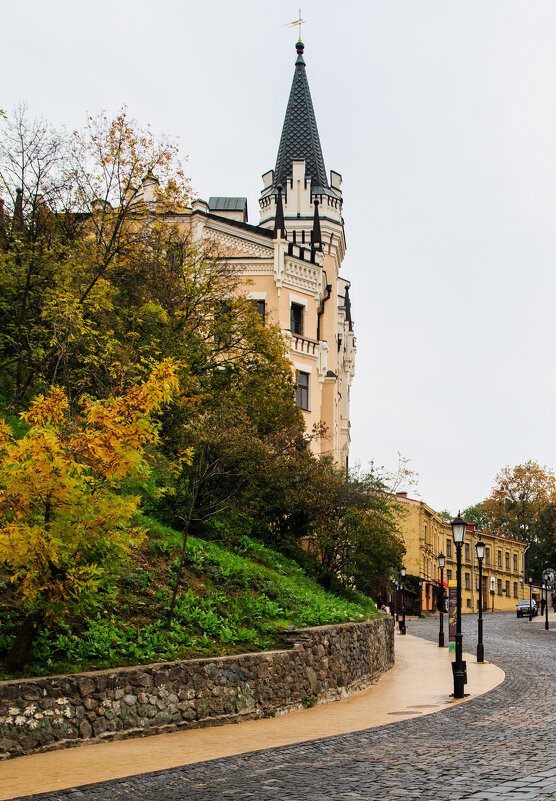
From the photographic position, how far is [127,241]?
85.4 feet

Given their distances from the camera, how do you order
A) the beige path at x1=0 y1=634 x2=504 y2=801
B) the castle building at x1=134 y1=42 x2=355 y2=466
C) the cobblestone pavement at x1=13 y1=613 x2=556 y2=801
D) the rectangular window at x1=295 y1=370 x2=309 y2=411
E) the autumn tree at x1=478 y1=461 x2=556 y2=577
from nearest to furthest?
1. the cobblestone pavement at x1=13 y1=613 x2=556 y2=801
2. the beige path at x1=0 y1=634 x2=504 y2=801
3. the rectangular window at x1=295 y1=370 x2=309 y2=411
4. the castle building at x1=134 y1=42 x2=355 y2=466
5. the autumn tree at x1=478 y1=461 x2=556 y2=577

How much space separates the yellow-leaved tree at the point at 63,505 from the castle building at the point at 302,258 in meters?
20.4

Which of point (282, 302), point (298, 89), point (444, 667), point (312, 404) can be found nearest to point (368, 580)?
point (444, 667)

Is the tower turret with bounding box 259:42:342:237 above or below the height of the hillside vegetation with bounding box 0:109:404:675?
above

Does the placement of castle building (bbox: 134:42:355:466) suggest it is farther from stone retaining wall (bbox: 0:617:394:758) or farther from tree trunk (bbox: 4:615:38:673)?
tree trunk (bbox: 4:615:38:673)

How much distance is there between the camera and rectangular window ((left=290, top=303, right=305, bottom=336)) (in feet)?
134

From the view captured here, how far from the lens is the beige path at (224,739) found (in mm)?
9945

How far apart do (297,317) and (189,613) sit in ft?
84.8

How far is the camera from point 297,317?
41.1 m

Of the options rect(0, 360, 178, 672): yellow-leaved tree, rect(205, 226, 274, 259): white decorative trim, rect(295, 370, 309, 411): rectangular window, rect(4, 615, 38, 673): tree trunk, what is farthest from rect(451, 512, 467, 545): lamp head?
rect(205, 226, 274, 259): white decorative trim

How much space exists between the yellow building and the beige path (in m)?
44.0

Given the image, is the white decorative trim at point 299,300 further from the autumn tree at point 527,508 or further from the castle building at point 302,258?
the autumn tree at point 527,508

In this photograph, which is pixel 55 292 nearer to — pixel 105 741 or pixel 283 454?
pixel 283 454

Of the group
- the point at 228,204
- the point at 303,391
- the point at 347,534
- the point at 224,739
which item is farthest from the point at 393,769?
the point at 228,204
